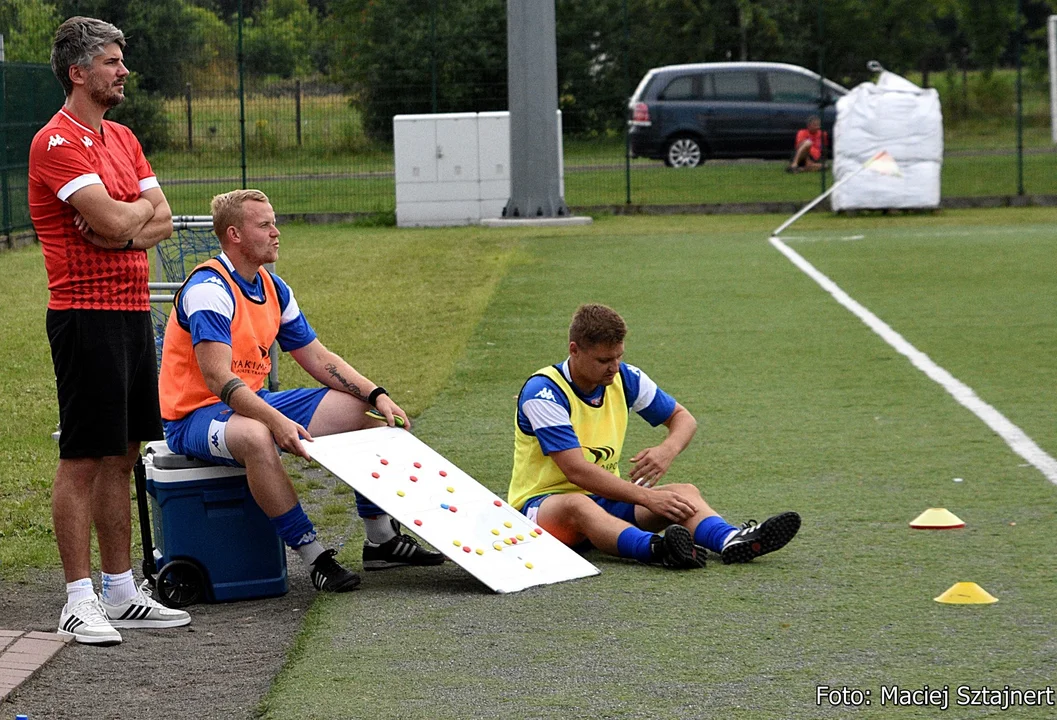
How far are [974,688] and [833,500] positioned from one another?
7.86ft

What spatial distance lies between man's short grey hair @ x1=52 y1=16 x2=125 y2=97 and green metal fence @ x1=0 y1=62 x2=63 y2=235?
597 inches

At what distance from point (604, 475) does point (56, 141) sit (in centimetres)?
215

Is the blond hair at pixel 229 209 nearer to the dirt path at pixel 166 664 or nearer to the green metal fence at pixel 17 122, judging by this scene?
the dirt path at pixel 166 664

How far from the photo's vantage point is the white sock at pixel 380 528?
5773 mm

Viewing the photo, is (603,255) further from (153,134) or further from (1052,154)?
(1052,154)

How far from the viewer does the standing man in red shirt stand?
15.9 feet

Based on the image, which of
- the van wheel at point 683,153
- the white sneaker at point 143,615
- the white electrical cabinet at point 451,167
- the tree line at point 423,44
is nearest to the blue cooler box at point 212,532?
the white sneaker at point 143,615

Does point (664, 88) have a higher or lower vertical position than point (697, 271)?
higher

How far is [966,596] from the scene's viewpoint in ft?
16.1

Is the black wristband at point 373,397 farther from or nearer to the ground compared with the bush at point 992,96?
nearer to the ground

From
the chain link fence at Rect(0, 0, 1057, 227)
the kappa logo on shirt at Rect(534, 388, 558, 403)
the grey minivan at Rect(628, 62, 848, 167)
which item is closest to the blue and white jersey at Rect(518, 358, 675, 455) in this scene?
the kappa logo on shirt at Rect(534, 388, 558, 403)

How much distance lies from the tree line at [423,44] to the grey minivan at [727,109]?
45 cm

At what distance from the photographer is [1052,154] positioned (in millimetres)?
27453

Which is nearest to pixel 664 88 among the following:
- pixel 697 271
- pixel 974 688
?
pixel 697 271
